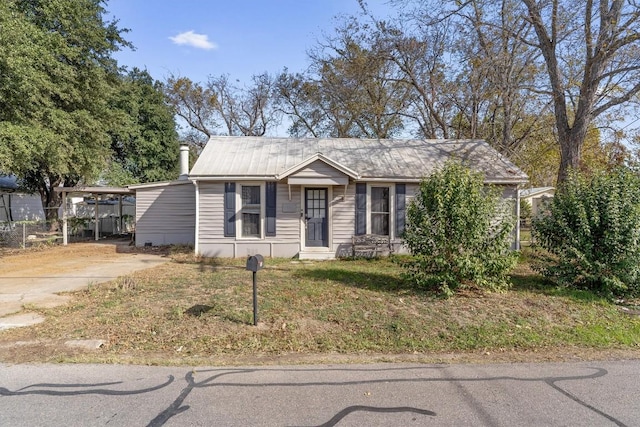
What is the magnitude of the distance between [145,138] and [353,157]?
21127 millimetres

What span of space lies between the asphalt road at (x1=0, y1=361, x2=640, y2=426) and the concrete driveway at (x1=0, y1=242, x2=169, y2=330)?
8.90ft

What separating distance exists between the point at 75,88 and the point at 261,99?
1821cm

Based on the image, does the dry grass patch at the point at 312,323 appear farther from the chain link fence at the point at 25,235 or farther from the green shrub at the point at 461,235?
the chain link fence at the point at 25,235

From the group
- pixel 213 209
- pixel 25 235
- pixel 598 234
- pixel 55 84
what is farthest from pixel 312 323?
pixel 25 235

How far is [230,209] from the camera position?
10953 millimetres

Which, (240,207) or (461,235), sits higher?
(240,207)

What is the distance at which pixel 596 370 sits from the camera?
396cm

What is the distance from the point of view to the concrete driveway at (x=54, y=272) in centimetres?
619

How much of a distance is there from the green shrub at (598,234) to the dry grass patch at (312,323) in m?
0.52

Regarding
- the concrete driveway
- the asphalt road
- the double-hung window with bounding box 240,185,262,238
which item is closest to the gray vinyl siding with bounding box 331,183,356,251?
the double-hung window with bounding box 240,185,262,238

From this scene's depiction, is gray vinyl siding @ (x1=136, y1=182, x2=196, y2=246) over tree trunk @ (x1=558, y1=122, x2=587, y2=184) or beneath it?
beneath

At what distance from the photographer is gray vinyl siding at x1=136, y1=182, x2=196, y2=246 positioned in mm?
13680

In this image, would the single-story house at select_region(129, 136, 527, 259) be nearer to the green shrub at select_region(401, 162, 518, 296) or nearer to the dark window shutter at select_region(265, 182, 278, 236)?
the dark window shutter at select_region(265, 182, 278, 236)

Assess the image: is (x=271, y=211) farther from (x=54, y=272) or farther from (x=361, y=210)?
(x=54, y=272)
